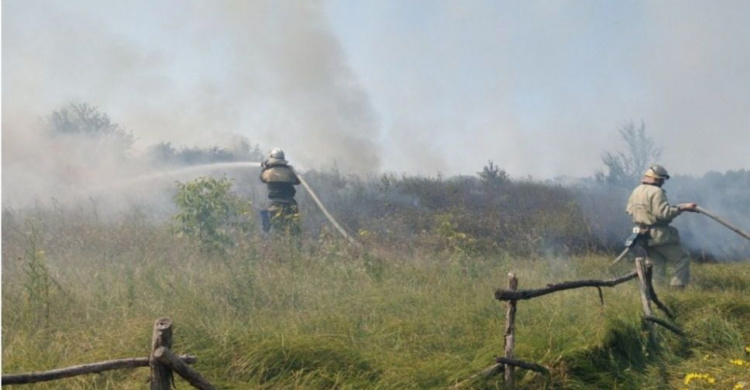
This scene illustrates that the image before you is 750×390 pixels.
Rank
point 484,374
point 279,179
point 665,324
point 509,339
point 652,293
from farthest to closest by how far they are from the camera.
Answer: point 279,179 < point 652,293 < point 665,324 < point 509,339 < point 484,374

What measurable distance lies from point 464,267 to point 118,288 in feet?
13.3

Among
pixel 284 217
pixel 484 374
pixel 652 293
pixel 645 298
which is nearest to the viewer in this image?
pixel 484 374

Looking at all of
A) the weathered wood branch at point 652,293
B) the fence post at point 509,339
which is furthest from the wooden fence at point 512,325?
the weathered wood branch at point 652,293

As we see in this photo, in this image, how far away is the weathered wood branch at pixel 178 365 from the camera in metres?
3.21

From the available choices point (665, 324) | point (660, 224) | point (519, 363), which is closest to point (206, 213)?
point (519, 363)

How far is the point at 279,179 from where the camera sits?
10859 millimetres

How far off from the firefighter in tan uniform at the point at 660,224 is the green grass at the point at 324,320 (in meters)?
1.26

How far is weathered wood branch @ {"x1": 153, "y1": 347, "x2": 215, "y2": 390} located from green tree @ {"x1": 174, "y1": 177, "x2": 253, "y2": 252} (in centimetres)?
511

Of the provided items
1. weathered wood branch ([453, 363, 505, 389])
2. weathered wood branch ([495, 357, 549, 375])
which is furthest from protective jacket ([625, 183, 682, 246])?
weathered wood branch ([453, 363, 505, 389])

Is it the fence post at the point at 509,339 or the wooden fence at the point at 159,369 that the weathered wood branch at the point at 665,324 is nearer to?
the fence post at the point at 509,339

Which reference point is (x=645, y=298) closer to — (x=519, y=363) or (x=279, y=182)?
(x=519, y=363)

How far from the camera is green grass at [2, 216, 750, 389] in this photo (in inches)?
187

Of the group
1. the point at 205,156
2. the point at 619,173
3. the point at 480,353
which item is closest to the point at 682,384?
the point at 480,353

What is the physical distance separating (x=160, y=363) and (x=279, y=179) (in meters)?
7.70
